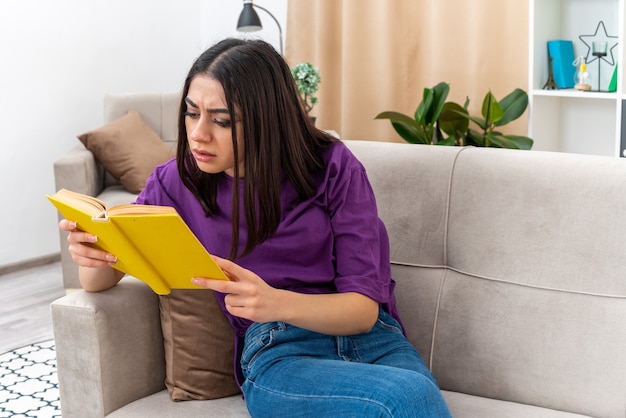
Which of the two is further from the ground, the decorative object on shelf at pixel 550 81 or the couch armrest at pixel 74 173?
the decorative object on shelf at pixel 550 81

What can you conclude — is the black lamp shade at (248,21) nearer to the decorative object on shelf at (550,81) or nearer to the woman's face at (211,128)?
the decorative object on shelf at (550,81)

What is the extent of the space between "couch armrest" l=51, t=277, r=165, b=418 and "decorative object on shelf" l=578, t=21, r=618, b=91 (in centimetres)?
220

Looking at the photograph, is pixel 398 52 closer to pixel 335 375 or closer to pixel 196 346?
pixel 196 346

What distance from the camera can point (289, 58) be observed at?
4.33 metres

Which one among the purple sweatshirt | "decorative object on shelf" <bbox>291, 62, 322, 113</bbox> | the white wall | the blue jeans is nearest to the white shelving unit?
"decorative object on shelf" <bbox>291, 62, 322, 113</bbox>

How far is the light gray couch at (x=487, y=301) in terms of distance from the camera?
1.54m

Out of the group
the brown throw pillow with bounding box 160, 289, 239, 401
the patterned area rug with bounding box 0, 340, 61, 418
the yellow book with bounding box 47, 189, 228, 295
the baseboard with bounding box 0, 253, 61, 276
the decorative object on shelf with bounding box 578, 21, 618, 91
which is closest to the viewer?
the yellow book with bounding box 47, 189, 228, 295

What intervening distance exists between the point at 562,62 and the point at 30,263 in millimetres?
2517

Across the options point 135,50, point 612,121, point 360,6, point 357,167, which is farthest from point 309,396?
point 135,50

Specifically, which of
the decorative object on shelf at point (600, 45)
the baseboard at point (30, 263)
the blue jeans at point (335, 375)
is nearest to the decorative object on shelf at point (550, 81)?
the decorative object on shelf at point (600, 45)

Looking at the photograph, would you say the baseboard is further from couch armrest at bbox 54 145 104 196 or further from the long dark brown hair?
the long dark brown hair

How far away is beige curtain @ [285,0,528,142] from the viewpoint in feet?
11.9

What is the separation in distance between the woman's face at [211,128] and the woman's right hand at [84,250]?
223 millimetres

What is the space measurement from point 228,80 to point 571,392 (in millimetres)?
833
